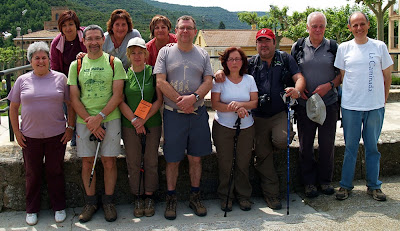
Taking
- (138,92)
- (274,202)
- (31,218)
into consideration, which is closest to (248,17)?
(274,202)

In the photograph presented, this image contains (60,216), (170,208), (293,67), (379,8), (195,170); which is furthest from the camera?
(379,8)

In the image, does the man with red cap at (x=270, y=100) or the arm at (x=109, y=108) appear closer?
the arm at (x=109, y=108)

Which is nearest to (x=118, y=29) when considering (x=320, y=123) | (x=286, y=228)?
(x=320, y=123)

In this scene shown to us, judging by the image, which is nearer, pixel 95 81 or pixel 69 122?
pixel 95 81

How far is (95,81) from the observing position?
371 cm

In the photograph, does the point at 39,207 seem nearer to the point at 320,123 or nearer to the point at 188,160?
the point at 188,160

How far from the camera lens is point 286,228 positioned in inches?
143

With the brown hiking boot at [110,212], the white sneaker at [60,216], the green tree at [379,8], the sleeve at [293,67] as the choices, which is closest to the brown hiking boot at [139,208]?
the brown hiking boot at [110,212]

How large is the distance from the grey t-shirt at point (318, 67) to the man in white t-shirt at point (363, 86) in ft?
0.36

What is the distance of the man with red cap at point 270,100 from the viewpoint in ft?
13.4

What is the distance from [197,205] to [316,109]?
1528 millimetres

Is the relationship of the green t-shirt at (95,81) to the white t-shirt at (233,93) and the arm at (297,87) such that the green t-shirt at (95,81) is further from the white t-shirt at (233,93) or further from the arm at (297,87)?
the arm at (297,87)

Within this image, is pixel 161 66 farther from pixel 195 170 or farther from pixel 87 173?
pixel 87 173

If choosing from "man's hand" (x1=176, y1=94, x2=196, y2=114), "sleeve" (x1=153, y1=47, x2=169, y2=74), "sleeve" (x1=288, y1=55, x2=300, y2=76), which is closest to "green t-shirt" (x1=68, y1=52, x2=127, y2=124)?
"sleeve" (x1=153, y1=47, x2=169, y2=74)
